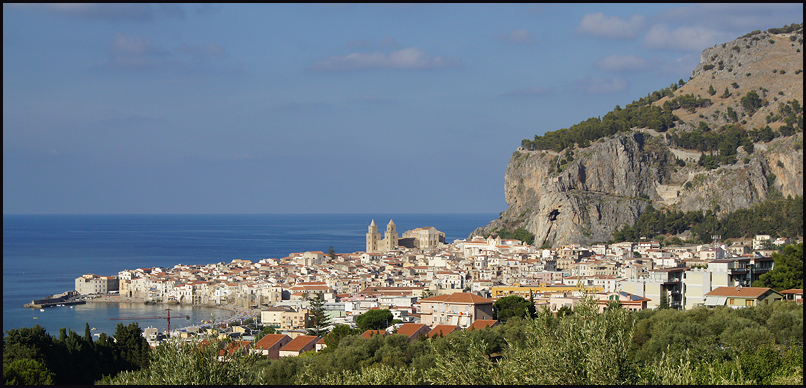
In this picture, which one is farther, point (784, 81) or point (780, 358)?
point (784, 81)

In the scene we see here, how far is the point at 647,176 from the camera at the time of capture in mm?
62719

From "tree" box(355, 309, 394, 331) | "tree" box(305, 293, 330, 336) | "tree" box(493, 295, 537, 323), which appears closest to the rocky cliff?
"tree" box(305, 293, 330, 336)

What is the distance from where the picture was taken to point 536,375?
728cm

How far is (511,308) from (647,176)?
135 feet

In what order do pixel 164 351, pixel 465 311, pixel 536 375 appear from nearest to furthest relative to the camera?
pixel 536 375 → pixel 164 351 → pixel 465 311

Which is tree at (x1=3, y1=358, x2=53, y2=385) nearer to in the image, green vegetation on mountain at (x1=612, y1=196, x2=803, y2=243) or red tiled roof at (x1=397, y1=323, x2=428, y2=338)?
red tiled roof at (x1=397, y1=323, x2=428, y2=338)

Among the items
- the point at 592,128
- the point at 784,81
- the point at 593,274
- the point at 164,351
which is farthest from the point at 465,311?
the point at 784,81

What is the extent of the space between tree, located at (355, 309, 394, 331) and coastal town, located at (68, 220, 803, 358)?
0.57m

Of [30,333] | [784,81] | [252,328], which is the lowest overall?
[252,328]

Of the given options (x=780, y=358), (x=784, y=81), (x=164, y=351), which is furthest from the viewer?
(x=784, y=81)

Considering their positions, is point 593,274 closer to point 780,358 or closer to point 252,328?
point 252,328

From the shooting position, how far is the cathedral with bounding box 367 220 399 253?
73.8 meters

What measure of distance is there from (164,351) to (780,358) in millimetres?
8694

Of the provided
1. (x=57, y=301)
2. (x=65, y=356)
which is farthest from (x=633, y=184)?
(x=65, y=356)
